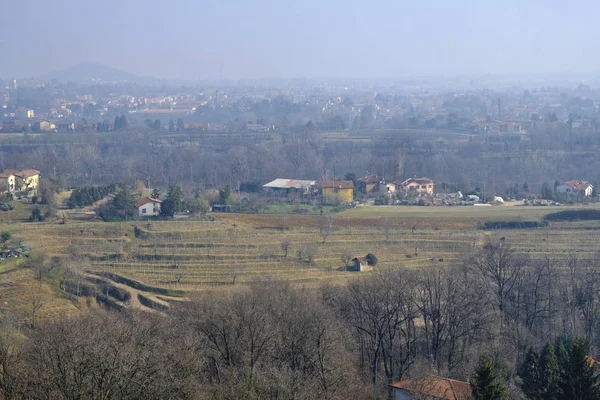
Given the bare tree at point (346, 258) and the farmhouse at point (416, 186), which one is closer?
the bare tree at point (346, 258)

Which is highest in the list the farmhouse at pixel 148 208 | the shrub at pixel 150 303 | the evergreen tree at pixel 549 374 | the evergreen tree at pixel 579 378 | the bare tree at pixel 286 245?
the evergreen tree at pixel 579 378

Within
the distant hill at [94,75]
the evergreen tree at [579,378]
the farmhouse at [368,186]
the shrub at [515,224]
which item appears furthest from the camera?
the distant hill at [94,75]

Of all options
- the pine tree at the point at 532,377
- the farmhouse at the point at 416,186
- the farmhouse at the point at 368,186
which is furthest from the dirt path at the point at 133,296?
the farmhouse at the point at 416,186

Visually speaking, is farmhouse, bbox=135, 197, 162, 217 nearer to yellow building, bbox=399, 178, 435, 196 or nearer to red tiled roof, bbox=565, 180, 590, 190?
yellow building, bbox=399, 178, 435, 196

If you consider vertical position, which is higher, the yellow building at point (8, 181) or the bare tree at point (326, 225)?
the yellow building at point (8, 181)

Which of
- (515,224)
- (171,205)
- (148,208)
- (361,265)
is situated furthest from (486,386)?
(148,208)

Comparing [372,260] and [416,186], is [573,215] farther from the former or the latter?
[372,260]

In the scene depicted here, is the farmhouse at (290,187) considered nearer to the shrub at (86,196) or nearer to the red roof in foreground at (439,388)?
the shrub at (86,196)
